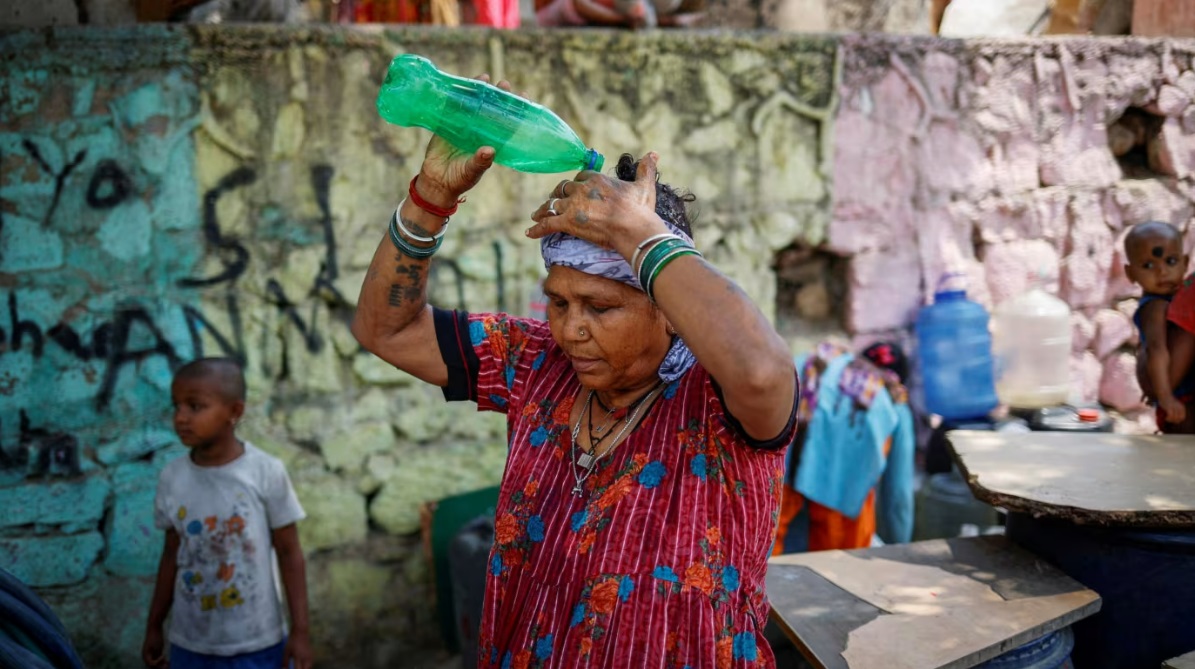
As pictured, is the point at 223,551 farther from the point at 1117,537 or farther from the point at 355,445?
the point at 1117,537

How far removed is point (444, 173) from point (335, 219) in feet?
7.11

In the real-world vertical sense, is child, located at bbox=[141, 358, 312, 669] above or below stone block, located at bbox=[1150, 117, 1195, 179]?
below

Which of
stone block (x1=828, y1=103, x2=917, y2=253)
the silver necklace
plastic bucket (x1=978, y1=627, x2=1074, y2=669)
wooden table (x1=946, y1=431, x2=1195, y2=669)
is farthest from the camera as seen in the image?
stone block (x1=828, y1=103, x2=917, y2=253)

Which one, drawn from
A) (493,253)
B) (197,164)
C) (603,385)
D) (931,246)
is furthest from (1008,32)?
(603,385)

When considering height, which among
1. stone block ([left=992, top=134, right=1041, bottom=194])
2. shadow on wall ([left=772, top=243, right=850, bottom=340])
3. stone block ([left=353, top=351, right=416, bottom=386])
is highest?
stone block ([left=992, top=134, right=1041, bottom=194])

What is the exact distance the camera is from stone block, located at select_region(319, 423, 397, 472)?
12.0 feet

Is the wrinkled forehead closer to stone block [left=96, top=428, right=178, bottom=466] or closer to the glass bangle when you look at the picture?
the glass bangle

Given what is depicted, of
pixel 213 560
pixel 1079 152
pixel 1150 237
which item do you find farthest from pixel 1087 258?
pixel 213 560

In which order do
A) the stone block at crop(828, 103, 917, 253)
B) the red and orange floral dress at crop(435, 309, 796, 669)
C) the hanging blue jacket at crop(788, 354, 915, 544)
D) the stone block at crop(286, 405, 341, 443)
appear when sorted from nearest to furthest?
the red and orange floral dress at crop(435, 309, 796, 669), the hanging blue jacket at crop(788, 354, 915, 544), the stone block at crop(286, 405, 341, 443), the stone block at crop(828, 103, 917, 253)

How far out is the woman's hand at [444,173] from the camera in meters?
1.59

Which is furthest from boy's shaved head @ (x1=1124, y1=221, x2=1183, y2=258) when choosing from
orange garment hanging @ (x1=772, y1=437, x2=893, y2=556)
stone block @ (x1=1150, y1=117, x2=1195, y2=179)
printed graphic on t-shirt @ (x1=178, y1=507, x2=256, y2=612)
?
printed graphic on t-shirt @ (x1=178, y1=507, x2=256, y2=612)

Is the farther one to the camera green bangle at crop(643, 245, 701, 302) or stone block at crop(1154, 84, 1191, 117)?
stone block at crop(1154, 84, 1191, 117)

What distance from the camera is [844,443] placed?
3.34 meters

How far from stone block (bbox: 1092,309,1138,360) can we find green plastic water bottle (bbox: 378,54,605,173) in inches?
172
